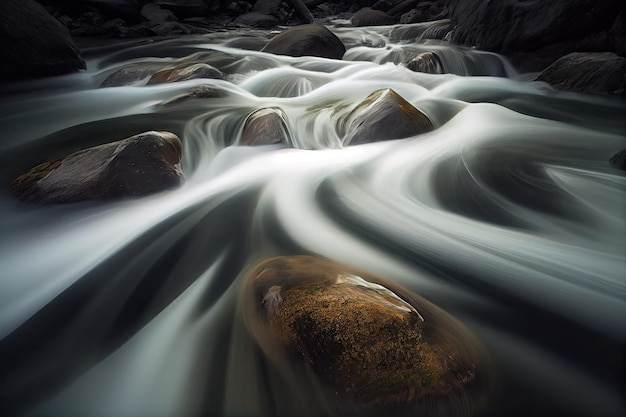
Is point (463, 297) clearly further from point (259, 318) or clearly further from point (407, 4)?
point (407, 4)

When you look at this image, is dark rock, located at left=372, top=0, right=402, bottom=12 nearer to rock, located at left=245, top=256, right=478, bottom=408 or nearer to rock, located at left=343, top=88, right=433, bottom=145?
rock, located at left=343, top=88, right=433, bottom=145

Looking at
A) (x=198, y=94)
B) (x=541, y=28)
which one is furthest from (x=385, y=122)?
(x=541, y=28)

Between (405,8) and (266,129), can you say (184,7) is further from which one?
(266,129)

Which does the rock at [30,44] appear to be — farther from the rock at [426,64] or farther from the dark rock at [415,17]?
the dark rock at [415,17]

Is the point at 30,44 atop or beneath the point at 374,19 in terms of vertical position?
beneath

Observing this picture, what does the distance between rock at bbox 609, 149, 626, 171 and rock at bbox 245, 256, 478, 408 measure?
2641mm

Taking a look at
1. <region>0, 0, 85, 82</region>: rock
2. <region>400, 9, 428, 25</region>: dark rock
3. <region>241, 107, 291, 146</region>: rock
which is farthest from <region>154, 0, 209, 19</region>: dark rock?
<region>241, 107, 291, 146</region>: rock

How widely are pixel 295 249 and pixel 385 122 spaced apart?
2205 mm

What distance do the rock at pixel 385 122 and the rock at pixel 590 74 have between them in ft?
10.1

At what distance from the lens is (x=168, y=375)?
148 centimetres

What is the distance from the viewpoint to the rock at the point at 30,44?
5.92 metres

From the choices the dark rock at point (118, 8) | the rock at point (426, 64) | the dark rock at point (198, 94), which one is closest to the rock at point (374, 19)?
the dark rock at point (118, 8)

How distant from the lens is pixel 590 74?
5582 mm

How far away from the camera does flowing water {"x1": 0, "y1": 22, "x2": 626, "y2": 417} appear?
1.44 meters
